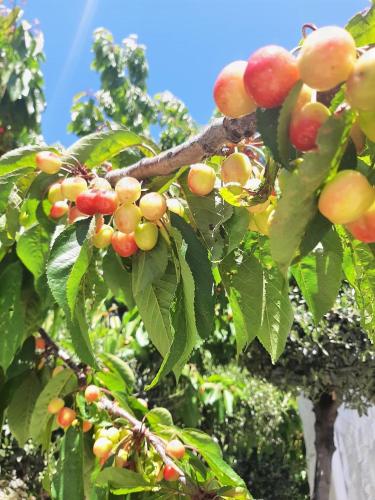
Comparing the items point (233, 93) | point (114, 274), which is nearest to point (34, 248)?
point (114, 274)

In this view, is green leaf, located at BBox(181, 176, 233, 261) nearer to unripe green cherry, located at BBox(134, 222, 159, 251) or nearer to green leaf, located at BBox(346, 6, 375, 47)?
unripe green cherry, located at BBox(134, 222, 159, 251)

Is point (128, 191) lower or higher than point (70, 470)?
higher

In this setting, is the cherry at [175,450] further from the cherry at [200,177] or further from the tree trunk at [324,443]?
the tree trunk at [324,443]

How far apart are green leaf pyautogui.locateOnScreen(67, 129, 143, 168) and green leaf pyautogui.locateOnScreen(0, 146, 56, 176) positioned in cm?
6

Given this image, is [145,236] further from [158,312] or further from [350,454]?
[350,454]

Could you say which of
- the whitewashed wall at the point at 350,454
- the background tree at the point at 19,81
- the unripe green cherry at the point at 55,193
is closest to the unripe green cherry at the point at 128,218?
the unripe green cherry at the point at 55,193

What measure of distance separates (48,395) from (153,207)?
2.90 ft

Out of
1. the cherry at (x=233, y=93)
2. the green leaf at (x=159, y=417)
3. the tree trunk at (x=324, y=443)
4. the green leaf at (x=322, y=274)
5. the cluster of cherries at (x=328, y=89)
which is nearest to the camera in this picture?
the cluster of cherries at (x=328, y=89)

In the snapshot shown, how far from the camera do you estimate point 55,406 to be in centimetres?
136

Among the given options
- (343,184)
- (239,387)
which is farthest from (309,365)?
(343,184)

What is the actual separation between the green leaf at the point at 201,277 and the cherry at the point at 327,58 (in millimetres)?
367

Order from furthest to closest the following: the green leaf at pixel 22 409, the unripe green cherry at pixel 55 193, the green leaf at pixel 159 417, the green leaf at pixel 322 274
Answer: the green leaf at pixel 22 409
the green leaf at pixel 159 417
the unripe green cherry at pixel 55 193
the green leaf at pixel 322 274

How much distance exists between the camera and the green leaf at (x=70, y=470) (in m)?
1.26

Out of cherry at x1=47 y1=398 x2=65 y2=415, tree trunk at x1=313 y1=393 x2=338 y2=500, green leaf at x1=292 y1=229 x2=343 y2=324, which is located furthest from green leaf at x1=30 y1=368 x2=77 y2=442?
tree trunk at x1=313 y1=393 x2=338 y2=500
